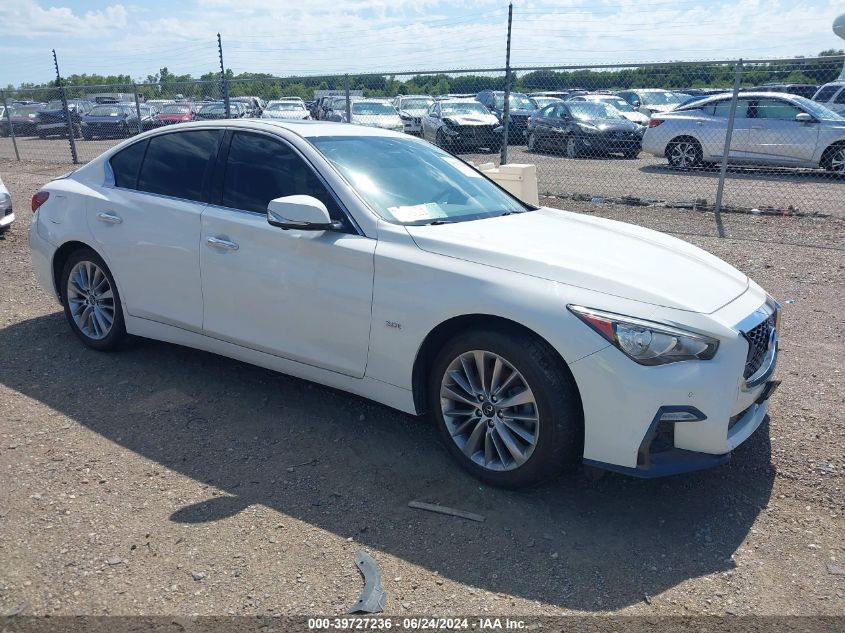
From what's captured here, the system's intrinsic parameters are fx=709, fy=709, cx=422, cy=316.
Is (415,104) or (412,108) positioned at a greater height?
(415,104)

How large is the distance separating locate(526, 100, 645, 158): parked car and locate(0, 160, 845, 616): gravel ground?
1314cm

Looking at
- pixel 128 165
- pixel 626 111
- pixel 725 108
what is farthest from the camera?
pixel 626 111

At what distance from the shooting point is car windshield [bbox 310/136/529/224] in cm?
394

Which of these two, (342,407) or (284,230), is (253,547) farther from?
(284,230)

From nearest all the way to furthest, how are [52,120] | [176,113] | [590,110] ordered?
[590,110], [176,113], [52,120]

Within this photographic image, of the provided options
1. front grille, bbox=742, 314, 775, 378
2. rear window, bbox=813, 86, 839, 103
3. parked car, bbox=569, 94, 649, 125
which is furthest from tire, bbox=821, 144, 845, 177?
front grille, bbox=742, 314, 775, 378

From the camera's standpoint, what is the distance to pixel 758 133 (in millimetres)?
13695

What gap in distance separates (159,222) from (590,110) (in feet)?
49.8

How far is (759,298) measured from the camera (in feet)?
11.7

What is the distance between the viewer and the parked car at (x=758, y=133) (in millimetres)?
13109

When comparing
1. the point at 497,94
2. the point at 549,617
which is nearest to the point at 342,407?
the point at 549,617

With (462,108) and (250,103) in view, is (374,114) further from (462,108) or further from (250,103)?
(250,103)

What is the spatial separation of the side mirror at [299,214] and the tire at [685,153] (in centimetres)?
1303

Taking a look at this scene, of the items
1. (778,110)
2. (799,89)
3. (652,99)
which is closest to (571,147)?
(778,110)
